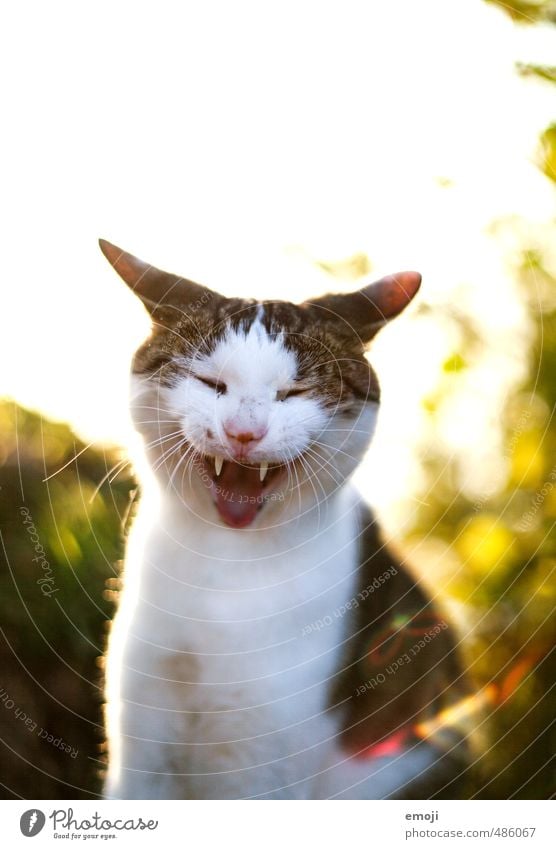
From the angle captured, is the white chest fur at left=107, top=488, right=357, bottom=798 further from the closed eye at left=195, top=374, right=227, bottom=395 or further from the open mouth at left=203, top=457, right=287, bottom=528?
the closed eye at left=195, top=374, right=227, bottom=395

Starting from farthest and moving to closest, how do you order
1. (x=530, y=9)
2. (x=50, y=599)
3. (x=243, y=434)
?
1. (x=50, y=599)
2. (x=530, y=9)
3. (x=243, y=434)

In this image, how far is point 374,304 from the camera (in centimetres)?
130

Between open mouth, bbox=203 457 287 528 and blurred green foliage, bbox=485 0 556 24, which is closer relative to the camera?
open mouth, bbox=203 457 287 528

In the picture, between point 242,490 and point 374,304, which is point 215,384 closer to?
point 242,490

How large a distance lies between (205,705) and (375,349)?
2.03 feet

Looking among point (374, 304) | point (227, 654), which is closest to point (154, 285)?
point (374, 304)

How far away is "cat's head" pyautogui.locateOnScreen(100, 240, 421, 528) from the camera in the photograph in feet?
4.05

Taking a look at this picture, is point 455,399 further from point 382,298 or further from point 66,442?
point 66,442

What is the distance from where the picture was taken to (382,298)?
130cm

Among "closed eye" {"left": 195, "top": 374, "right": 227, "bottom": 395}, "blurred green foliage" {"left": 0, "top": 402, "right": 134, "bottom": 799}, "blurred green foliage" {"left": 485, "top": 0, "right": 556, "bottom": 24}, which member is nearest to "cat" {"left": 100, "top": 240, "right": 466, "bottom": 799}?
"closed eye" {"left": 195, "top": 374, "right": 227, "bottom": 395}

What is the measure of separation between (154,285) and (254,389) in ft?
0.73

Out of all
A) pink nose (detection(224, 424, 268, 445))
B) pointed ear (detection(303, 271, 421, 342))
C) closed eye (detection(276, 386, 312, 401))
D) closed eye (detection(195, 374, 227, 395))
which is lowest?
pink nose (detection(224, 424, 268, 445))

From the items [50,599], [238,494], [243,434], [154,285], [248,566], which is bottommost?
[50,599]

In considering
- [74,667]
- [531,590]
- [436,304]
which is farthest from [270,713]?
[436,304]
